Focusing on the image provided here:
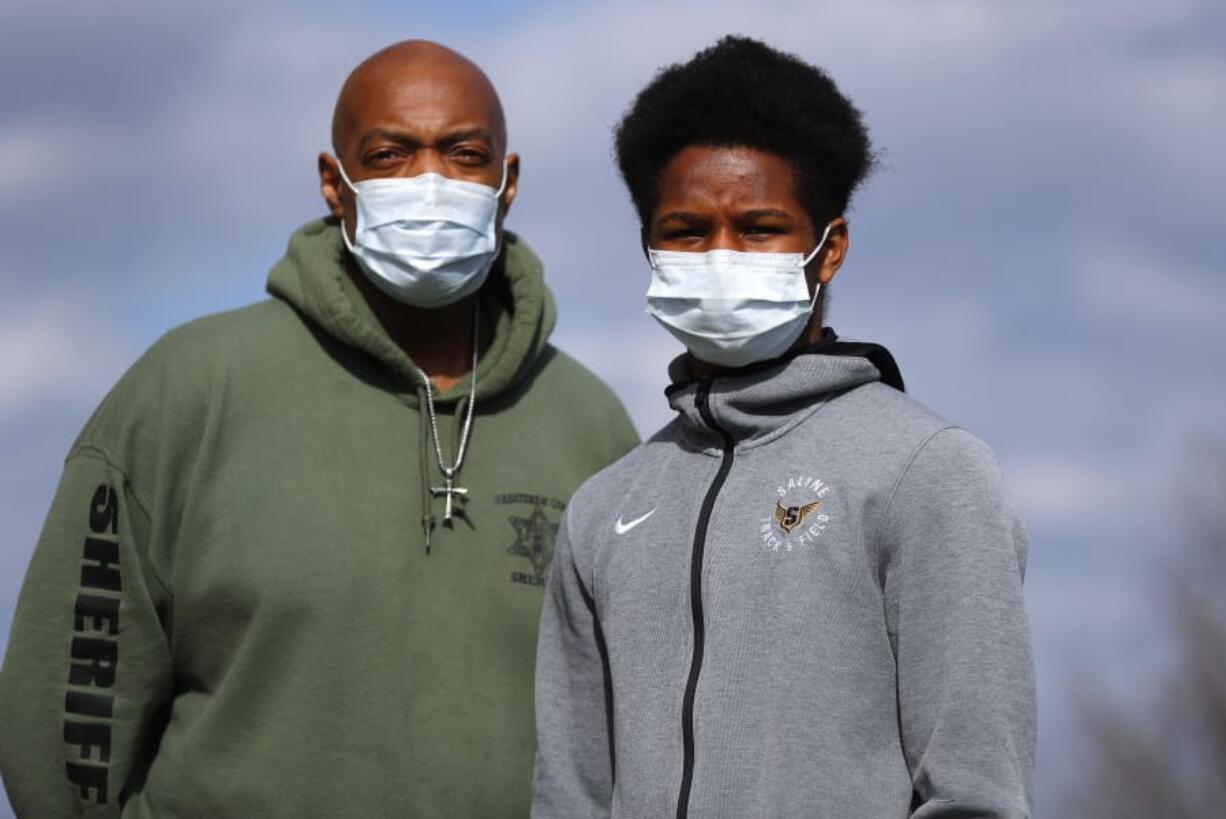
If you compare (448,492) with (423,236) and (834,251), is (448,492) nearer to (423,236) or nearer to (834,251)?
(423,236)

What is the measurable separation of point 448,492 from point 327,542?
1.10ft

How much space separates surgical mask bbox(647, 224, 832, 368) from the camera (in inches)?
155

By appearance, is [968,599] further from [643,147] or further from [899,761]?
[643,147]

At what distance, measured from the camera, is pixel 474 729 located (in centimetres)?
477

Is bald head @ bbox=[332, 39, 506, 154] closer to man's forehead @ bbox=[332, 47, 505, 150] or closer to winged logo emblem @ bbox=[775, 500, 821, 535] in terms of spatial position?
man's forehead @ bbox=[332, 47, 505, 150]

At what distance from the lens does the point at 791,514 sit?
3.76 meters

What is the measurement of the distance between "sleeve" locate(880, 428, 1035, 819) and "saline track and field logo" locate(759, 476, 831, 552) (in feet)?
0.47

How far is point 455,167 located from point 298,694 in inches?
56.3

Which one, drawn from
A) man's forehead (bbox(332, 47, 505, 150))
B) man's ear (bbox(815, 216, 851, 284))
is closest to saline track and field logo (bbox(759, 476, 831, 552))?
man's ear (bbox(815, 216, 851, 284))

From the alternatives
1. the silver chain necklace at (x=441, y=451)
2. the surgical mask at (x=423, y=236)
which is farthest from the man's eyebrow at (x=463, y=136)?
the silver chain necklace at (x=441, y=451)

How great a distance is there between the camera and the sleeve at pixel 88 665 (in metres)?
4.83

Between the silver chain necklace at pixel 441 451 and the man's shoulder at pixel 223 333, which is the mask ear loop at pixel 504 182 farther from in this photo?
the man's shoulder at pixel 223 333

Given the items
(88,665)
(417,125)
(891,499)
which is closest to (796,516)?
(891,499)

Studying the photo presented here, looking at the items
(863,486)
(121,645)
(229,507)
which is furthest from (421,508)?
(863,486)
